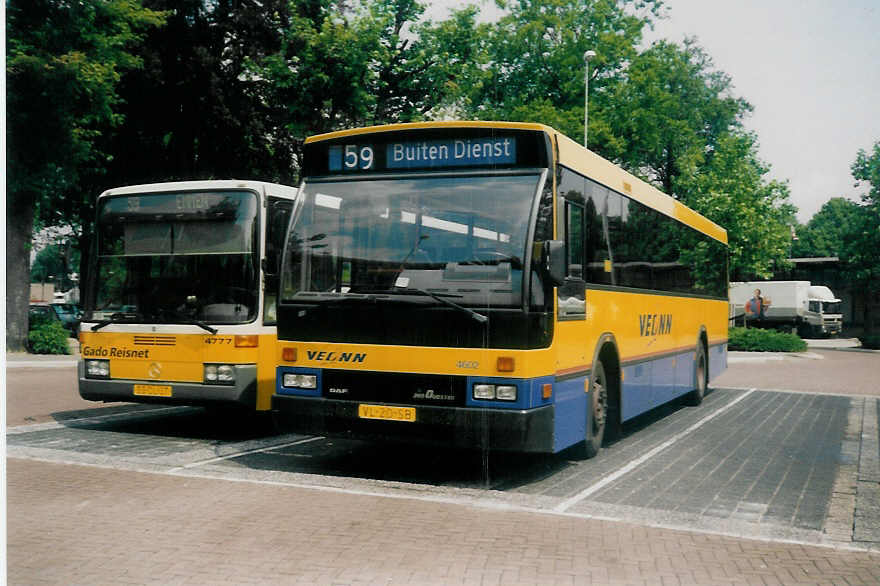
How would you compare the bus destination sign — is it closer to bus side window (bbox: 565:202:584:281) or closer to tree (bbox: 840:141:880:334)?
bus side window (bbox: 565:202:584:281)

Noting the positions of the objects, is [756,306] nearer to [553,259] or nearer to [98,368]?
[98,368]

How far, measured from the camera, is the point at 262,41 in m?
27.8

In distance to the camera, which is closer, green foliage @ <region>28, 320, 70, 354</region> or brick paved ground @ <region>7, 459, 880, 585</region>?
brick paved ground @ <region>7, 459, 880, 585</region>

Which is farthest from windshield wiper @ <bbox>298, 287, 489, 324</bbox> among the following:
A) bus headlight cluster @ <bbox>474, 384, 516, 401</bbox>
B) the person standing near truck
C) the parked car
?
the person standing near truck

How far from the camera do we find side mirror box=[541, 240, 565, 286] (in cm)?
736

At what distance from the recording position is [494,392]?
751cm

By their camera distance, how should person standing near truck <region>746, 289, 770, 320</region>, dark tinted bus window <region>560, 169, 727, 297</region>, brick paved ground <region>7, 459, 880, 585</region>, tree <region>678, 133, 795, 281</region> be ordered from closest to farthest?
1. brick paved ground <region>7, 459, 880, 585</region>
2. dark tinted bus window <region>560, 169, 727, 297</region>
3. tree <region>678, 133, 795, 281</region>
4. person standing near truck <region>746, 289, 770, 320</region>

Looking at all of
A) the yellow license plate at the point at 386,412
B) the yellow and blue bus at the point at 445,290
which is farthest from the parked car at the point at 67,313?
the yellow license plate at the point at 386,412

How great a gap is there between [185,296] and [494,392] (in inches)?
170

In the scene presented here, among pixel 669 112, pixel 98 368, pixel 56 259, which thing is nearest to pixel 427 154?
pixel 98 368

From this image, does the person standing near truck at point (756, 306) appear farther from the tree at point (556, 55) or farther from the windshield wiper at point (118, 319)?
the windshield wiper at point (118, 319)

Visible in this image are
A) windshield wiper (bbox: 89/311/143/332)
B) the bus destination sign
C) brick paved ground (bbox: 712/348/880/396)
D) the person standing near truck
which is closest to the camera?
the bus destination sign

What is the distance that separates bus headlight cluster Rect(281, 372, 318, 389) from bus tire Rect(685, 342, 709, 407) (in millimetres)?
8300

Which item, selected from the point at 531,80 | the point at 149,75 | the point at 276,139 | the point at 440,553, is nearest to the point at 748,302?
the point at 531,80
